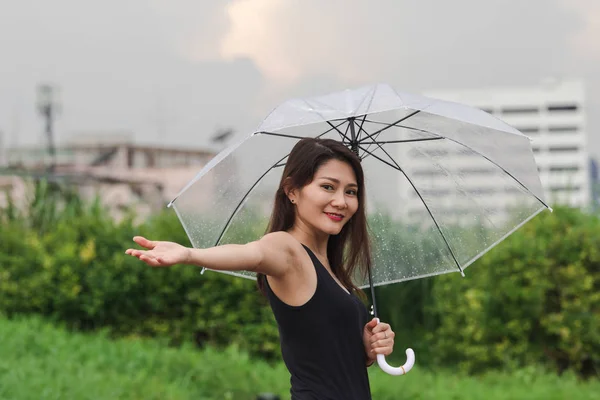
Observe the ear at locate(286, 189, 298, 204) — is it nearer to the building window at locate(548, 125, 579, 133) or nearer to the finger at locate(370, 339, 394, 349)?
the finger at locate(370, 339, 394, 349)

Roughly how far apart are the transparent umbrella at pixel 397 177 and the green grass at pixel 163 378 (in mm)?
2798

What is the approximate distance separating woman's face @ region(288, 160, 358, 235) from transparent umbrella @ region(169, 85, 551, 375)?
18 centimetres

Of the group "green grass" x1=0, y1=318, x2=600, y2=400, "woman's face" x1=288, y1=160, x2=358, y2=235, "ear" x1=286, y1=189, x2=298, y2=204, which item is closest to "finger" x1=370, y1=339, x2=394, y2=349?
"woman's face" x1=288, y1=160, x2=358, y2=235

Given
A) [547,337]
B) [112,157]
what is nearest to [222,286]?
[547,337]

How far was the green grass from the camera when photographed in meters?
5.63

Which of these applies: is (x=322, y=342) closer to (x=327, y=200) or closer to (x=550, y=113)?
(x=327, y=200)

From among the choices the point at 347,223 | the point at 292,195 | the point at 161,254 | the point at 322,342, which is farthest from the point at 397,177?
the point at 161,254

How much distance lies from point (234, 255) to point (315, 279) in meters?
0.32

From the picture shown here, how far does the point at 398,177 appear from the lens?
11.0 ft

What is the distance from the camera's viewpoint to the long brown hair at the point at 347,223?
2.36 metres

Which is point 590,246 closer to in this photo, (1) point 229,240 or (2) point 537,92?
(1) point 229,240

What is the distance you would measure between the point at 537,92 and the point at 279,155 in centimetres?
9381

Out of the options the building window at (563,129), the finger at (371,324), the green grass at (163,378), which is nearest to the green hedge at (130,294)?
the green grass at (163,378)

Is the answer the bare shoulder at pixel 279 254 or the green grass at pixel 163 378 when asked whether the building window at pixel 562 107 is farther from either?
the bare shoulder at pixel 279 254
